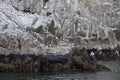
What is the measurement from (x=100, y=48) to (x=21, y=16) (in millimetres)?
23251

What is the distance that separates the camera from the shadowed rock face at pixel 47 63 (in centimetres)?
5131

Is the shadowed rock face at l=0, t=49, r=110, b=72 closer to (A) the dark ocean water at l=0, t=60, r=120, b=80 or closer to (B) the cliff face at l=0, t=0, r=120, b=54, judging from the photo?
(B) the cliff face at l=0, t=0, r=120, b=54

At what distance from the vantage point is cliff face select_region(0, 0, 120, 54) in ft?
179

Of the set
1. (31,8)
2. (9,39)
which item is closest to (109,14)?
(31,8)

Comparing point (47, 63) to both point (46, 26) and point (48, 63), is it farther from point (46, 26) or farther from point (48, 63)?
point (46, 26)

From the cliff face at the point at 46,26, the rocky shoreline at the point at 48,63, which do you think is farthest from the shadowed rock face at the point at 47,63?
the cliff face at the point at 46,26

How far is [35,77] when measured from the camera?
157 feet

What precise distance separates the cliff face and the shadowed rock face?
1352mm

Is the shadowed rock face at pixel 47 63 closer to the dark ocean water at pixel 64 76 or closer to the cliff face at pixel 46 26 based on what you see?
the cliff face at pixel 46 26

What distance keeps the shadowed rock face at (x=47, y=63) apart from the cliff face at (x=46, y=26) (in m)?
1.35

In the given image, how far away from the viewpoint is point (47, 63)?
175 feet

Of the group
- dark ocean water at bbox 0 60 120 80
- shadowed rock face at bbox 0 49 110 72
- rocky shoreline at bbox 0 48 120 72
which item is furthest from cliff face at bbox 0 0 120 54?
dark ocean water at bbox 0 60 120 80

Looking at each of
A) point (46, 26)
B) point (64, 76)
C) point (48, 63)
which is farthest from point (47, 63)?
point (46, 26)

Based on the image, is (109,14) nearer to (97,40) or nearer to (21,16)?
(97,40)
